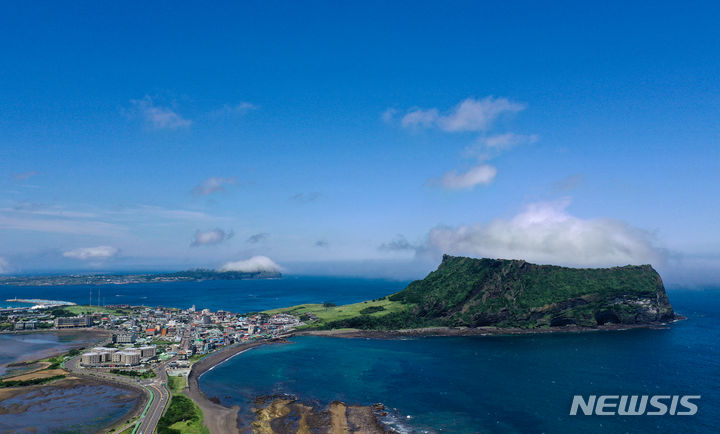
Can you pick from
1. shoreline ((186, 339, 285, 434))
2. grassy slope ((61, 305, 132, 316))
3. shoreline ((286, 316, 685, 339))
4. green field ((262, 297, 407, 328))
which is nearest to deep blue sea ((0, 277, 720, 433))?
shoreline ((186, 339, 285, 434))

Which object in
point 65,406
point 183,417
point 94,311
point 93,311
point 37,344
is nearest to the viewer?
point 183,417

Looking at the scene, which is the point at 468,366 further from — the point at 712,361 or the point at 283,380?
the point at 712,361

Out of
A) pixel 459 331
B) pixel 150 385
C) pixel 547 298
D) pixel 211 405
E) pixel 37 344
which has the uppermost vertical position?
pixel 547 298

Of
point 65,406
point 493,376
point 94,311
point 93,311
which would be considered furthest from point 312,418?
point 94,311

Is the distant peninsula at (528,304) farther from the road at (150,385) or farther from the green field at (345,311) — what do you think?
the road at (150,385)

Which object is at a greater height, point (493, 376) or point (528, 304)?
point (528, 304)

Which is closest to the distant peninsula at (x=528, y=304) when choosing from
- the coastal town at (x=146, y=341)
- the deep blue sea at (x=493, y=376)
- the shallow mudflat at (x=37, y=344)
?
the deep blue sea at (x=493, y=376)

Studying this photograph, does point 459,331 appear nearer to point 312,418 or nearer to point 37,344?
point 312,418
